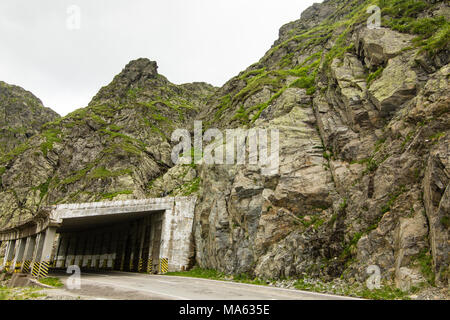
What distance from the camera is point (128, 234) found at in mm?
38438

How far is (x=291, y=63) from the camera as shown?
52188 millimetres

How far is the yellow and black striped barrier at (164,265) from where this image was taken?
29520mm

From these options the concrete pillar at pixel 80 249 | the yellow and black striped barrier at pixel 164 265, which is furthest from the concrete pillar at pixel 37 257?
the concrete pillar at pixel 80 249

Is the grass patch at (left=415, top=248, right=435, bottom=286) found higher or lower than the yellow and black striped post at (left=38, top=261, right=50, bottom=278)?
higher

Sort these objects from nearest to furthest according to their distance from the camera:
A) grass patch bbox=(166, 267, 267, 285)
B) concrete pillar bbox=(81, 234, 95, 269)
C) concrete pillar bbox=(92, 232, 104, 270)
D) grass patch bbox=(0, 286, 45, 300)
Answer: grass patch bbox=(0, 286, 45, 300) → grass patch bbox=(166, 267, 267, 285) → concrete pillar bbox=(92, 232, 104, 270) → concrete pillar bbox=(81, 234, 95, 269)

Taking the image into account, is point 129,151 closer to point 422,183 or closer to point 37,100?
point 422,183

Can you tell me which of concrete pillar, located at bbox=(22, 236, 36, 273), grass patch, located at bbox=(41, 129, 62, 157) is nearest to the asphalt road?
concrete pillar, located at bbox=(22, 236, 36, 273)

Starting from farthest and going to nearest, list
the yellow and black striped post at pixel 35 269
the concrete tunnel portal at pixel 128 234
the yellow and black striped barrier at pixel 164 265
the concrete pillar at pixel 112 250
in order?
the concrete pillar at pixel 112 250 → the yellow and black striped barrier at pixel 164 265 → the concrete tunnel portal at pixel 128 234 → the yellow and black striped post at pixel 35 269

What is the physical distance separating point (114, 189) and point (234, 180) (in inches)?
1550

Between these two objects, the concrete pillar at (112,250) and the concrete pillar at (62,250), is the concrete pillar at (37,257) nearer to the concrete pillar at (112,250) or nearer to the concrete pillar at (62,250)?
the concrete pillar at (112,250)

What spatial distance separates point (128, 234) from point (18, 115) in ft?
389

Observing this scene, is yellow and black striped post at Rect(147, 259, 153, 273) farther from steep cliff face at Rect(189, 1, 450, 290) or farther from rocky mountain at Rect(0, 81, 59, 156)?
rocky mountain at Rect(0, 81, 59, 156)

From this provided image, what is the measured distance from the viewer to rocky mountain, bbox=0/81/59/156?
376 feet

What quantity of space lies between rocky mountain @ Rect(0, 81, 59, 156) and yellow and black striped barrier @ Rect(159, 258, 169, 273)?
106m
